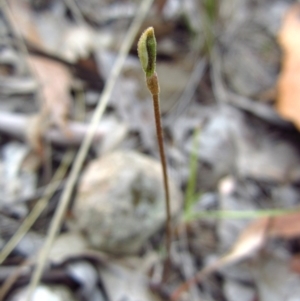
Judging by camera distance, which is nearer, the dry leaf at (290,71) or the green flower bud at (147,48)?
the green flower bud at (147,48)

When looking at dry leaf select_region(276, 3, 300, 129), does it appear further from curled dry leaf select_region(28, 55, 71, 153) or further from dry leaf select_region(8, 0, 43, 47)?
dry leaf select_region(8, 0, 43, 47)

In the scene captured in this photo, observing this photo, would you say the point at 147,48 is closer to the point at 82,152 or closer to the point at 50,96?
the point at 82,152

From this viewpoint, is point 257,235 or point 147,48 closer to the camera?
point 147,48

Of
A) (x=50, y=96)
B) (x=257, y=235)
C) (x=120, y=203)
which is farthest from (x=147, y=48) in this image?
(x=50, y=96)

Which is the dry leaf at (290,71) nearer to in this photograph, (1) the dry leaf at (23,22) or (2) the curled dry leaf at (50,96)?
(2) the curled dry leaf at (50,96)

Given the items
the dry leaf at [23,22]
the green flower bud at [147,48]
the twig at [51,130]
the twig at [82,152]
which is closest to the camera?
the green flower bud at [147,48]

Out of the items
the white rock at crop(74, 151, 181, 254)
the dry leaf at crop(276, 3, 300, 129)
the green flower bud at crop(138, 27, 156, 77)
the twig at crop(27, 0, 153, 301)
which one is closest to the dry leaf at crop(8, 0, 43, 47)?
the twig at crop(27, 0, 153, 301)

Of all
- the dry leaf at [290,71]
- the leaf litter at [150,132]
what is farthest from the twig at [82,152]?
the dry leaf at [290,71]
